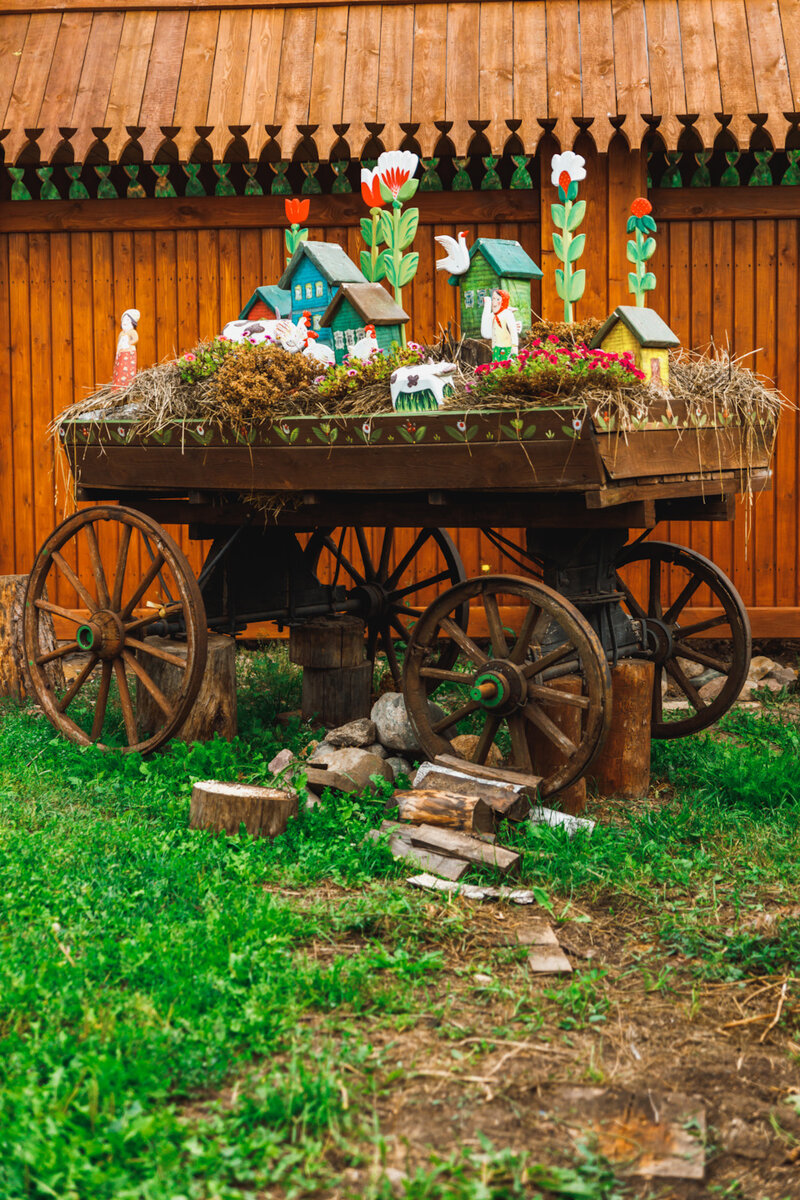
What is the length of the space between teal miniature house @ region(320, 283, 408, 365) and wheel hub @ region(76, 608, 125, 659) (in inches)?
60.5

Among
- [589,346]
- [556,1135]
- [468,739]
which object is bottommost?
[556,1135]

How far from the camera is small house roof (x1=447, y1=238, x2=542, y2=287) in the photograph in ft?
16.6

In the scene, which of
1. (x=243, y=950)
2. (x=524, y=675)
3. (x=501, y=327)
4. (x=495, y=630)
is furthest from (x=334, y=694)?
(x=243, y=950)

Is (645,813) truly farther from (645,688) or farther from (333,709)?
(333,709)

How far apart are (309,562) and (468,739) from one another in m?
1.54

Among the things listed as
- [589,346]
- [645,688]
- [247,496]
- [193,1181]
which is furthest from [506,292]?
[193,1181]

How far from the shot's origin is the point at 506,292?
4.87 m

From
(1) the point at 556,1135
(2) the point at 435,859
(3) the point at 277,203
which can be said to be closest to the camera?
(1) the point at 556,1135

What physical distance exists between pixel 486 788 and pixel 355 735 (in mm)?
1068

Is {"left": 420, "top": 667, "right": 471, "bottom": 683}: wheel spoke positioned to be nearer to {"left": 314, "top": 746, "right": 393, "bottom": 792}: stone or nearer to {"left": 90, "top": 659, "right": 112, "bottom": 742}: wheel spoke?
{"left": 314, "top": 746, "right": 393, "bottom": 792}: stone

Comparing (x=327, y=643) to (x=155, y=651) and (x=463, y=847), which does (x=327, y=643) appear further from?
(x=463, y=847)

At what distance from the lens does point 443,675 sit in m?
4.88

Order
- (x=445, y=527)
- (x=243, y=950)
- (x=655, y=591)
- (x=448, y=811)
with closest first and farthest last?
(x=243, y=950)
(x=448, y=811)
(x=445, y=527)
(x=655, y=591)

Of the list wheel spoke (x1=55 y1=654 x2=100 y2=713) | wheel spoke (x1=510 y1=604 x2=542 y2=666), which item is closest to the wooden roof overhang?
wheel spoke (x1=55 y1=654 x2=100 y2=713)
